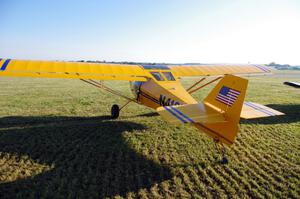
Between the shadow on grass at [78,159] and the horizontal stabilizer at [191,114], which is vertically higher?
the horizontal stabilizer at [191,114]

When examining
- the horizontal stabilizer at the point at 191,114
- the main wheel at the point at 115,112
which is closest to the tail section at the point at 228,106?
the horizontal stabilizer at the point at 191,114

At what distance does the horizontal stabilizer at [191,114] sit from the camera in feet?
15.4

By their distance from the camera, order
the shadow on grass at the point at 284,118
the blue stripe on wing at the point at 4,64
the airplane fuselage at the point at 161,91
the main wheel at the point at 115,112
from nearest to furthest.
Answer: the airplane fuselage at the point at 161,91 → the blue stripe on wing at the point at 4,64 → the shadow on grass at the point at 284,118 → the main wheel at the point at 115,112

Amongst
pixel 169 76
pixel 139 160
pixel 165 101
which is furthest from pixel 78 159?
pixel 169 76

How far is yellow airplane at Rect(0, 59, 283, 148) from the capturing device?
4.77m

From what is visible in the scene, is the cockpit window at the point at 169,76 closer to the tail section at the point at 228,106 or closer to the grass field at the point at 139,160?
the grass field at the point at 139,160

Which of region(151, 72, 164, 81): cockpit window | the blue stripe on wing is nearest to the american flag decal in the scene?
region(151, 72, 164, 81): cockpit window

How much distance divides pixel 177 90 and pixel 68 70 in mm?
4399

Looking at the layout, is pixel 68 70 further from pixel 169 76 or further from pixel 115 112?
pixel 169 76

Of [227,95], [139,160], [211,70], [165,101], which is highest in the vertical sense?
[211,70]

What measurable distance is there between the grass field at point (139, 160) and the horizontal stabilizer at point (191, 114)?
1219 mm

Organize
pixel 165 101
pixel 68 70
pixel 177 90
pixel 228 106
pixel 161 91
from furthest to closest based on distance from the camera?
1. pixel 68 70
2. pixel 161 91
3. pixel 177 90
4. pixel 165 101
5. pixel 228 106

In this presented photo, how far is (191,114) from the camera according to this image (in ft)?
16.3

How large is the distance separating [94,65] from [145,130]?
3.97 m
